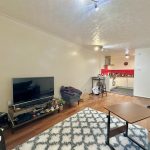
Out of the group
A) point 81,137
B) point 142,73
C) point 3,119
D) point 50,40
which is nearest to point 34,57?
point 50,40

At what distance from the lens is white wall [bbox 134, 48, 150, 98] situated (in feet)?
17.5

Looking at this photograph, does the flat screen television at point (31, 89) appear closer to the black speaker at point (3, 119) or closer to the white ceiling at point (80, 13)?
the black speaker at point (3, 119)

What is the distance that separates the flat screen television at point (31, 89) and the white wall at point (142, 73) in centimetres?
428

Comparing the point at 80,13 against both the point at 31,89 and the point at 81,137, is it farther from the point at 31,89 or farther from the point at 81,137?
the point at 81,137

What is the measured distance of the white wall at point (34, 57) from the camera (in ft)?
9.02

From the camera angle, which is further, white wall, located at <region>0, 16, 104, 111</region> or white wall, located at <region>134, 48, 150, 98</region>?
white wall, located at <region>134, 48, 150, 98</region>

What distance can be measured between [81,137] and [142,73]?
4568 mm

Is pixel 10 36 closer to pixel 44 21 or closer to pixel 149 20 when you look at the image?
pixel 44 21

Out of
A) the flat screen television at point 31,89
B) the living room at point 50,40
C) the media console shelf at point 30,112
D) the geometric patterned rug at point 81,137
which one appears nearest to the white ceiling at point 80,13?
the living room at point 50,40

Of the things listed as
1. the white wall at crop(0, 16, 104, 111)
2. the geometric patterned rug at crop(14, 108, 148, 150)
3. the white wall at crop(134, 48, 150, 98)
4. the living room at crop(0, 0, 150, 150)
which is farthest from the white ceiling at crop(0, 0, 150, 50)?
the white wall at crop(134, 48, 150, 98)

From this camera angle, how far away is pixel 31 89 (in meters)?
3.05

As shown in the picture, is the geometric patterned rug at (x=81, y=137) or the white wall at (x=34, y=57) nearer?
the geometric patterned rug at (x=81, y=137)

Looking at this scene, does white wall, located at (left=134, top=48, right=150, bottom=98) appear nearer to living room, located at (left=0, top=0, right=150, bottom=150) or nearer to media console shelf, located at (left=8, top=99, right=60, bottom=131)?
living room, located at (left=0, top=0, right=150, bottom=150)

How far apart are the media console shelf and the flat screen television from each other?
0.21 m
